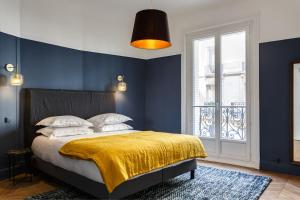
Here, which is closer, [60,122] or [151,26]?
[151,26]

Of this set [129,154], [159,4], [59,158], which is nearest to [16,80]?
[59,158]

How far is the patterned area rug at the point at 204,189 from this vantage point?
113 inches

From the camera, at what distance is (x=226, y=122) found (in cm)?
457

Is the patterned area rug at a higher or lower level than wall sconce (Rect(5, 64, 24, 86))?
lower

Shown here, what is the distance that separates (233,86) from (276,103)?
813 millimetres

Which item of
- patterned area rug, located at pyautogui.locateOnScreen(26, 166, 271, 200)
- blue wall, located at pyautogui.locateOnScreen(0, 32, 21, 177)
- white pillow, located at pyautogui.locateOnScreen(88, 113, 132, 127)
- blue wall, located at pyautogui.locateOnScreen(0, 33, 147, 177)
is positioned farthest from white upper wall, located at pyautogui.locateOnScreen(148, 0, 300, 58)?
blue wall, located at pyautogui.locateOnScreen(0, 32, 21, 177)

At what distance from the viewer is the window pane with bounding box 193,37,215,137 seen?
187 inches

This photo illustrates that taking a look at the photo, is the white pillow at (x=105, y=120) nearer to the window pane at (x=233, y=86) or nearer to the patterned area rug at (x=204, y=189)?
the patterned area rug at (x=204, y=189)

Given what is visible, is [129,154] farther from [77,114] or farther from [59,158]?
[77,114]

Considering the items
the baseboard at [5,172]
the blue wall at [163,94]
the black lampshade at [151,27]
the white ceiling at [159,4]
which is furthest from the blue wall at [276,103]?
the baseboard at [5,172]

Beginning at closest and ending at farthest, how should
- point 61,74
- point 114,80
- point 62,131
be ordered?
point 62,131 → point 61,74 → point 114,80

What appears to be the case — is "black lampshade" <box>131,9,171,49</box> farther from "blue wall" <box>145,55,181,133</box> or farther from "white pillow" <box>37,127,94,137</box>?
"blue wall" <box>145,55,181,133</box>

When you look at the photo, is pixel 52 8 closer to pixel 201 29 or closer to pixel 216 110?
pixel 201 29

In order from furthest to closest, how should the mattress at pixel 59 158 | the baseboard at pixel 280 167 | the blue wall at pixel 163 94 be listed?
the blue wall at pixel 163 94 → the baseboard at pixel 280 167 → the mattress at pixel 59 158
